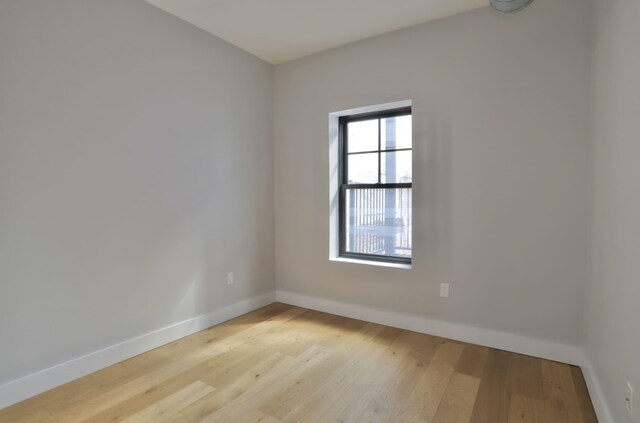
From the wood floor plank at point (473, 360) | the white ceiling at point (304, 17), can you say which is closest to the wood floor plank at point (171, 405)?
the wood floor plank at point (473, 360)

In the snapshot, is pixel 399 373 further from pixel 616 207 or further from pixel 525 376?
pixel 616 207

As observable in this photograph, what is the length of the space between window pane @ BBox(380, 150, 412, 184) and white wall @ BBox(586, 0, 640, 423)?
1.42 meters

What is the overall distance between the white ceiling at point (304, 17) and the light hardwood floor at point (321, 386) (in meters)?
2.77

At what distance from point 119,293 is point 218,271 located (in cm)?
92

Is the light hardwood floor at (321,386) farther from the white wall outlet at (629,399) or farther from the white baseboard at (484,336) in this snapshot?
the white wall outlet at (629,399)

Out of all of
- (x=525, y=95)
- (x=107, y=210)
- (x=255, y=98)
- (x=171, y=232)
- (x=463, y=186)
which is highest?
(x=255, y=98)

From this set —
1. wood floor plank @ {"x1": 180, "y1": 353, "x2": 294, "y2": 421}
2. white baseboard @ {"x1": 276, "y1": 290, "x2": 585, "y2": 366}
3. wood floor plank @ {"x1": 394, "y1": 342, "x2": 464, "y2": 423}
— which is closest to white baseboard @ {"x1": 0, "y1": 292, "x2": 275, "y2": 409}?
wood floor plank @ {"x1": 180, "y1": 353, "x2": 294, "y2": 421}

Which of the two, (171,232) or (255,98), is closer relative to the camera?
(171,232)

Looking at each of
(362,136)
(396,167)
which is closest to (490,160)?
(396,167)

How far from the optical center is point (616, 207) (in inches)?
63.6

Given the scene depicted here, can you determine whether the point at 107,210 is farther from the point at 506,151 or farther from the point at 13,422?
the point at 506,151

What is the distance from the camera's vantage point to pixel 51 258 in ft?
6.77

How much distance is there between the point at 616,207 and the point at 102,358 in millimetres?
3299

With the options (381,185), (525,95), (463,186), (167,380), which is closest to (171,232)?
(167,380)
